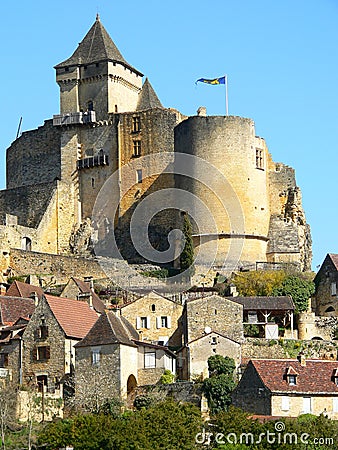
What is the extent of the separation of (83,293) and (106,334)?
951 centimetres

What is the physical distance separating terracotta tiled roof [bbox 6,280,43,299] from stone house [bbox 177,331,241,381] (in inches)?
381

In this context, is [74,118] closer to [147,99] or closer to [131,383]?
[147,99]

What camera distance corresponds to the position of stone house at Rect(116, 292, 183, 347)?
205 ft

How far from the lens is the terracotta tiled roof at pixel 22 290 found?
65625 mm

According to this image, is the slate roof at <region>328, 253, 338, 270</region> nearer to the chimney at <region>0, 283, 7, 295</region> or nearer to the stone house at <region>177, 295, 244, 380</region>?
the stone house at <region>177, 295, 244, 380</region>

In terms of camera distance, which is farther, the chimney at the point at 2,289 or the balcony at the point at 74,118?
the balcony at the point at 74,118

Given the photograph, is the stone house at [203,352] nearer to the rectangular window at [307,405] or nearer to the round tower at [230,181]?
the rectangular window at [307,405]

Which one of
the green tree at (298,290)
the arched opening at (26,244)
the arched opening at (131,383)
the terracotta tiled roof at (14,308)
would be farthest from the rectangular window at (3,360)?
the arched opening at (26,244)

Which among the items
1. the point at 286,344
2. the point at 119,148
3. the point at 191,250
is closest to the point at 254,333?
the point at 286,344

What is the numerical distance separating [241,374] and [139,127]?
→ 28989 millimetres

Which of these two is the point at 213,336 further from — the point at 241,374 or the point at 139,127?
the point at 139,127

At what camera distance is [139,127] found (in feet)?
272

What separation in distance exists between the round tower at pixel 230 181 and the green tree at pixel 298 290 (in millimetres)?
6250

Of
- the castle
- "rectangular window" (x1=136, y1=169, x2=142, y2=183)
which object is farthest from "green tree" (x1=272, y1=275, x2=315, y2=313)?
"rectangular window" (x1=136, y1=169, x2=142, y2=183)
